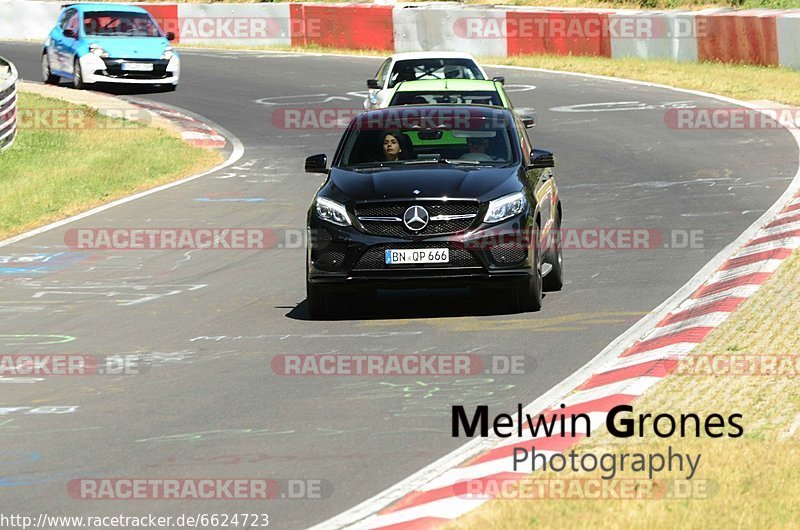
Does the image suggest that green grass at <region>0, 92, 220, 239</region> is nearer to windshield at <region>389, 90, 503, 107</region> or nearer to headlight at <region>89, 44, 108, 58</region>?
headlight at <region>89, 44, 108, 58</region>

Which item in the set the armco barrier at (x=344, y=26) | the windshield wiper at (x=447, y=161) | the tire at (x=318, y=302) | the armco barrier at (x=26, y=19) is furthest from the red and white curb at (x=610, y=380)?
the armco barrier at (x=26, y=19)

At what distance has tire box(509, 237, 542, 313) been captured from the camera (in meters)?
12.8

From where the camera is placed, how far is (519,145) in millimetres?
13820

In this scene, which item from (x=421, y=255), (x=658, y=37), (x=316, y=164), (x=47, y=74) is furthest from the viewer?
(x=658, y=37)

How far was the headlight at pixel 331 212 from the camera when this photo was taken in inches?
503

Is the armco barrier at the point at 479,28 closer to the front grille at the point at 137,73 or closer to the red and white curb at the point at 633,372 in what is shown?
the front grille at the point at 137,73

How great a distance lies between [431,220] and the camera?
41.4 feet

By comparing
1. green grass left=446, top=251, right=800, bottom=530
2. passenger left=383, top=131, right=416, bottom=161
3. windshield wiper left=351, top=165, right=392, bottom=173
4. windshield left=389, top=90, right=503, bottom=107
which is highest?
passenger left=383, top=131, right=416, bottom=161

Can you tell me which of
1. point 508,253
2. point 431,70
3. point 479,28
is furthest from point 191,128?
point 508,253

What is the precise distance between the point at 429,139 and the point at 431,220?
5.24 ft

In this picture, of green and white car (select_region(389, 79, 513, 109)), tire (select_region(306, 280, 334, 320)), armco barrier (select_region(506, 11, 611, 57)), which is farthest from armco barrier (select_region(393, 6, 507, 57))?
tire (select_region(306, 280, 334, 320))

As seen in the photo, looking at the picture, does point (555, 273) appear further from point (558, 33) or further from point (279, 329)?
point (558, 33)

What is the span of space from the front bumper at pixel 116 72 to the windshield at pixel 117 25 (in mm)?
618

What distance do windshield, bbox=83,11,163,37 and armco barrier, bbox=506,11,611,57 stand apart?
29.8 ft
